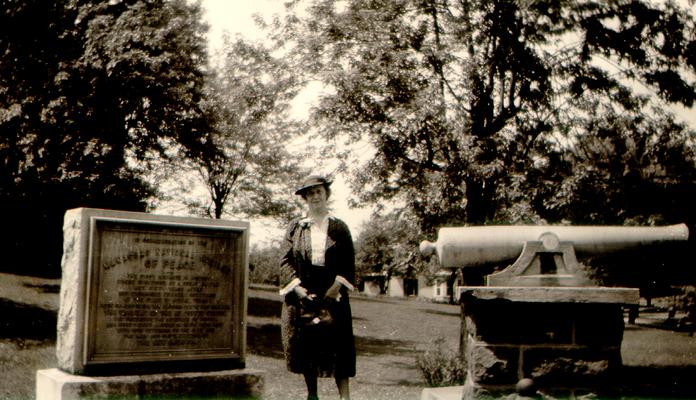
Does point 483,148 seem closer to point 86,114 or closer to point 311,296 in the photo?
point 311,296

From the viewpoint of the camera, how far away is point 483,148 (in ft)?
34.4

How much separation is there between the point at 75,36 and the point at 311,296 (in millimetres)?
8746

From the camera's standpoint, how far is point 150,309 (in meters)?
5.13

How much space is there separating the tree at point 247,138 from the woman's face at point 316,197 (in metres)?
6.16

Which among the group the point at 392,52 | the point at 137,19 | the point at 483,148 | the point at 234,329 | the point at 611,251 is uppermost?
the point at 137,19

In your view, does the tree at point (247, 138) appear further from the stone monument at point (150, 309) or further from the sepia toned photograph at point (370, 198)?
the stone monument at point (150, 309)

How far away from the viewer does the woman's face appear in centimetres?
544

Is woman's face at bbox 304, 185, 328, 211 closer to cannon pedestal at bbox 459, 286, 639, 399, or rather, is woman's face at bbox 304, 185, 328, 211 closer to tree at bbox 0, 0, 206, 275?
cannon pedestal at bbox 459, 286, 639, 399

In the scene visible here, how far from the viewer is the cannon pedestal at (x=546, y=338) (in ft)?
16.2

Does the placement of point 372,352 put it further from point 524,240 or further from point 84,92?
point 524,240

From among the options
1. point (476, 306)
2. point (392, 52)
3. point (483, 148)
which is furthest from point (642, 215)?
point (476, 306)

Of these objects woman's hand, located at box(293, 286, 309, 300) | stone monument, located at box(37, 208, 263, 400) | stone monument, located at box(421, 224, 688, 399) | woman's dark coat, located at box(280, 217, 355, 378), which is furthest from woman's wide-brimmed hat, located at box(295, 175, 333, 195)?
stone monument, located at box(421, 224, 688, 399)

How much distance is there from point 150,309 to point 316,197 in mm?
1494

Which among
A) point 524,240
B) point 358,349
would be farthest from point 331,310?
point 358,349
